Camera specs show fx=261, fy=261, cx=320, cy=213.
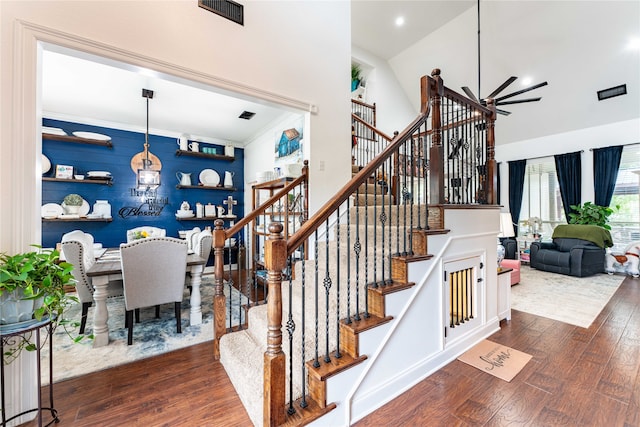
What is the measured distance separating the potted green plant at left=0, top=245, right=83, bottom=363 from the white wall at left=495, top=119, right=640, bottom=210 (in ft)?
29.2

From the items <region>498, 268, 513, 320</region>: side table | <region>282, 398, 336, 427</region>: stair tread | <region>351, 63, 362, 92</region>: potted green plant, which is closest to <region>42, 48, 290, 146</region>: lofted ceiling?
<region>282, 398, 336, 427</region>: stair tread

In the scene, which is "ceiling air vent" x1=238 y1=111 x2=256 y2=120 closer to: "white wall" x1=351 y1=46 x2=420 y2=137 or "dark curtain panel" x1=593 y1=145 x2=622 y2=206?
"white wall" x1=351 y1=46 x2=420 y2=137

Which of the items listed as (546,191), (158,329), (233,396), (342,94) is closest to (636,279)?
(546,191)

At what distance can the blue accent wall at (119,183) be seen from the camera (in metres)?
4.33

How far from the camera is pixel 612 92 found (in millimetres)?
5152

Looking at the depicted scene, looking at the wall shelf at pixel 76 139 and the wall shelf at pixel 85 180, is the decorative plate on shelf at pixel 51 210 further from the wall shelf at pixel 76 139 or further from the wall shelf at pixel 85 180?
the wall shelf at pixel 76 139

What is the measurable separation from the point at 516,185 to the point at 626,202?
6.58ft

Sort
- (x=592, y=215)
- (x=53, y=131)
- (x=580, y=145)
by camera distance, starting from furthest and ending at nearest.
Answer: (x=580, y=145) → (x=592, y=215) → (x=53, y=131)

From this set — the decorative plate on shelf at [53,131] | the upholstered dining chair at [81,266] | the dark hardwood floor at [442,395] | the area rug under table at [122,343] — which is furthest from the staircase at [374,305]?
the decorative plate on shelf at [53,131]

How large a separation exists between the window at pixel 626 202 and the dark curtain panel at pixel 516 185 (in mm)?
1682

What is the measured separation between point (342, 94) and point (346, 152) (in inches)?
28.9

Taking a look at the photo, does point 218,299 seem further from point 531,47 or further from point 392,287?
point 531,47

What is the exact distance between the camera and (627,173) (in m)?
5.51

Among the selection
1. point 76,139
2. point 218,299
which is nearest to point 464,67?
point 218,299
